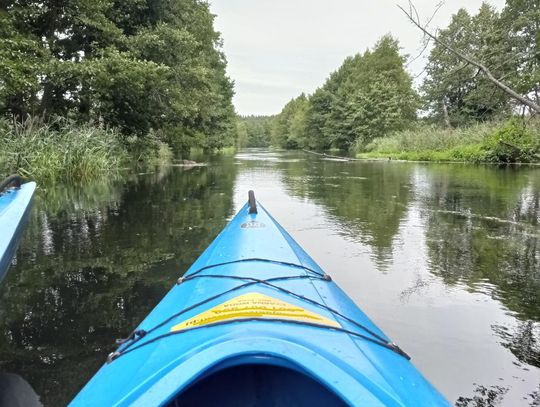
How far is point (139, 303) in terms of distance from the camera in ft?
11.3

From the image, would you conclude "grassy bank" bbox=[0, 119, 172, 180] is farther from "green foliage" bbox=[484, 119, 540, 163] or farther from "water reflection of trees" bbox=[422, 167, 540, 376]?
"green foliage" bbox=[484, 119, 540, 163]

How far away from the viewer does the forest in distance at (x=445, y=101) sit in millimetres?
5750

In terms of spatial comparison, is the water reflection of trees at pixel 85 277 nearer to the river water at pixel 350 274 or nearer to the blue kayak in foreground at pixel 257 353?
the river water at pixel 350 274

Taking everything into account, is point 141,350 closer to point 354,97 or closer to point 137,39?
point 137,39

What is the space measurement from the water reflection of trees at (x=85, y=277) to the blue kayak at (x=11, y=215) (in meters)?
0.58

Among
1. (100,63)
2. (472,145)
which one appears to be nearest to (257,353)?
(100,63)

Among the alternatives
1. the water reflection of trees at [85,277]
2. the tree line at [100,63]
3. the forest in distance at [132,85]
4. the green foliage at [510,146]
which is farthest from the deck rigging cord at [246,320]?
the green foliage at [510,146]

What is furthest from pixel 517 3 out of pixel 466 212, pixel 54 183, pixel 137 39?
pixel 54 183

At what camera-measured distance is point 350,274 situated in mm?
4148

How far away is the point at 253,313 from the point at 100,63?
37.5 feet

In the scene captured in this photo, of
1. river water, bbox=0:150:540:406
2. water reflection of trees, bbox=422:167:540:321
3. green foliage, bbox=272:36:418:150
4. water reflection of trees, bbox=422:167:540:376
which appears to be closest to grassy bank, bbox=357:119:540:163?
green foliage, bbox=272:36:418:150

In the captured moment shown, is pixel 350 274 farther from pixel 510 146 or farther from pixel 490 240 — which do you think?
pixel 510 146

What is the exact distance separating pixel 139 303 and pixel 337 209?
4.82m

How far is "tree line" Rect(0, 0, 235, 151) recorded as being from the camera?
11.1m
